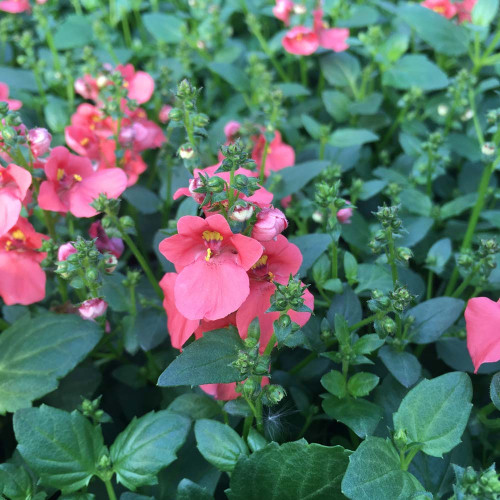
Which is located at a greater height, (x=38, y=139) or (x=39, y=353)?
(x=38, y=139)

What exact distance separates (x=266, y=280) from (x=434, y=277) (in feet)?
2.01

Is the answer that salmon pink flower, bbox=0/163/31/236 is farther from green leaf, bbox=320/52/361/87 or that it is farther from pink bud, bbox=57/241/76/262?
green leaf, bbox=320/52/361/87

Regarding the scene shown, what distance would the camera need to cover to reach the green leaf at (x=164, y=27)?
186cm

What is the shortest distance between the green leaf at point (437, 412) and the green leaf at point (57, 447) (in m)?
0.50

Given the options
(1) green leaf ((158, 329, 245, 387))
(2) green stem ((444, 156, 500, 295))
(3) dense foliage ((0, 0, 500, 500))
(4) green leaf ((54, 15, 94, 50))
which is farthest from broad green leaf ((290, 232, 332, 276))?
(4) green leaf ((54, 15, 94, 50))

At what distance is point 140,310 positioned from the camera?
1.16 metres

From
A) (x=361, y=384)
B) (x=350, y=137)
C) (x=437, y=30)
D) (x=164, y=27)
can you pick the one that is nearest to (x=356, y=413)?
(x=361, y=384)

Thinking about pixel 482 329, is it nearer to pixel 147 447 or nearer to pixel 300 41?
pixel 147 447

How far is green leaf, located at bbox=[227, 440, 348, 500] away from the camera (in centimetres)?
88

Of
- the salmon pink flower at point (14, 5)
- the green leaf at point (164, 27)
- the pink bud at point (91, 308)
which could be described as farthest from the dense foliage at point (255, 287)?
the salmon pink flower at point (14, 5)

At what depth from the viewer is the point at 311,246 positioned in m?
1.09

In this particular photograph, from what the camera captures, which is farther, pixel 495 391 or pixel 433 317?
pixel 433 317

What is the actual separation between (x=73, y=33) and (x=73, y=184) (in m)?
1.02

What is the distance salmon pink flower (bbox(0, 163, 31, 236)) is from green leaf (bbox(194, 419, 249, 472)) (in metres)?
0.48
